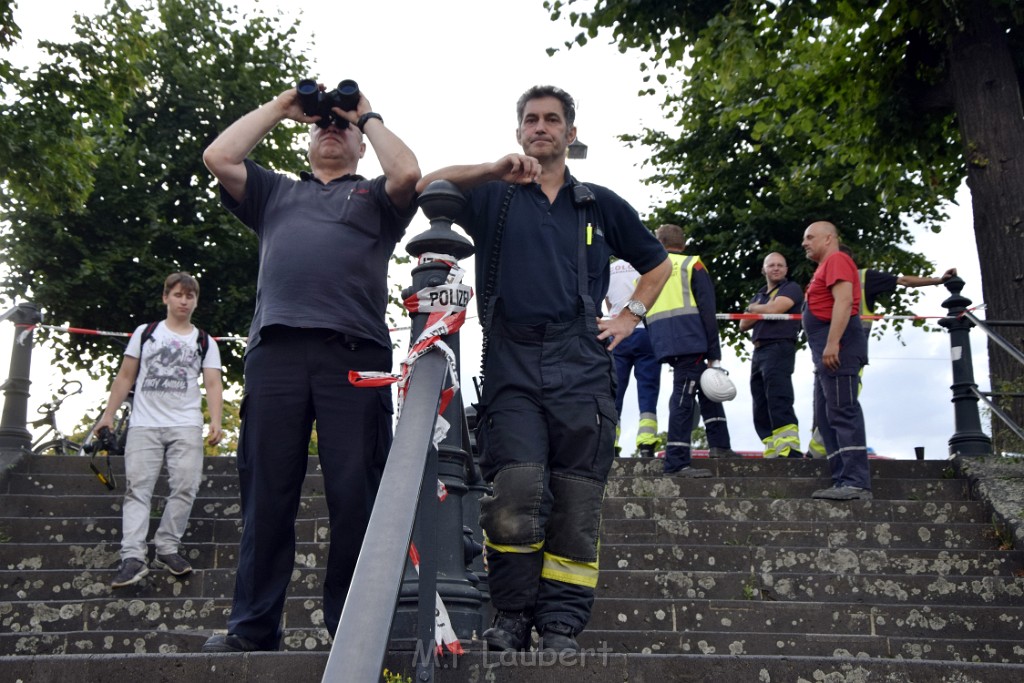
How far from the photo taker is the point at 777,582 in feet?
22.0

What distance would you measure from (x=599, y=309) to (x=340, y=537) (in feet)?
3.82

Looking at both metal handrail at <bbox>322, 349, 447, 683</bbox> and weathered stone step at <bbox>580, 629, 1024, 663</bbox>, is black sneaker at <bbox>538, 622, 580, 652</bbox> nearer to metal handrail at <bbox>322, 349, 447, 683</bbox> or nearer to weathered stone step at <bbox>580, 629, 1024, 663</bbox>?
metal handrail at <bbox>322, 349, 447, 683</bbox>

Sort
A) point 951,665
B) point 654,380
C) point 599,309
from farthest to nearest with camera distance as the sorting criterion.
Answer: point 654,380 → point 599,309 → point 951,665

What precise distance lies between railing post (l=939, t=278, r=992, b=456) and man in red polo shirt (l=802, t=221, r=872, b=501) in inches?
58.5

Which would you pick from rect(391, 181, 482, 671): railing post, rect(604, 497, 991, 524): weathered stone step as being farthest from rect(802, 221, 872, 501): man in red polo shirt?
rect(391, 181, 482, 671): railing post

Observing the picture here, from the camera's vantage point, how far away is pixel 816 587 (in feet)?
21.8

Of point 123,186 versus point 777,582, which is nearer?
point 777,582

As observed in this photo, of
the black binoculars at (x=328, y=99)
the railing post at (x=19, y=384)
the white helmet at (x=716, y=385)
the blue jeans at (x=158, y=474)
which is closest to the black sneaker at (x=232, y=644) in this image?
the black binoculars at (x=328, y=99)

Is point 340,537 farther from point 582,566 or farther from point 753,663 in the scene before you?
point 753,663

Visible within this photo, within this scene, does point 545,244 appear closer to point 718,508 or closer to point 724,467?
point 718,508

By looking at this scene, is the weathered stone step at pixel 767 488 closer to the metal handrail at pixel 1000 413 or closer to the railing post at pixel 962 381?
the metal handrail at pixel 1000 413

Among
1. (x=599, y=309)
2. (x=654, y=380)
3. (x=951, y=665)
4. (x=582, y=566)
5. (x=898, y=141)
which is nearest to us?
(x=951, y=665)

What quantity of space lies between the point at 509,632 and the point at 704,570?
363cm

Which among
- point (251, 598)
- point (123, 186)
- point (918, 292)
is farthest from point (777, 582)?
point (123, 186)
